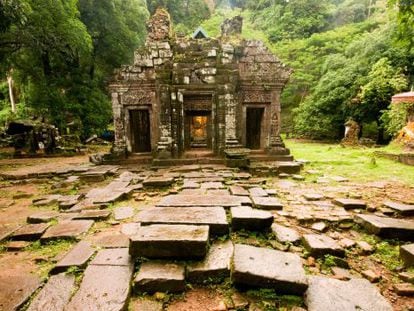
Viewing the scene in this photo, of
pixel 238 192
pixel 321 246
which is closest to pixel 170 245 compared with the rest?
pixel 321 246

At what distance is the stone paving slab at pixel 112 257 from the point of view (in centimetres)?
268

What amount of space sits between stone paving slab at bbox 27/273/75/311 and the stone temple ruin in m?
6.70

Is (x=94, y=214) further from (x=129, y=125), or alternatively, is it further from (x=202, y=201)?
(x=129, y=125)

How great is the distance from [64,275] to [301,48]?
2720 cm

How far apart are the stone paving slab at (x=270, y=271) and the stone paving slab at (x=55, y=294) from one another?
1526 millimetres

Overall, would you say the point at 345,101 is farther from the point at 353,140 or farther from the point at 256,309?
the point at 256,309

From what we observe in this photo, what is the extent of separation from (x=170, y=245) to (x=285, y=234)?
167 centimetres

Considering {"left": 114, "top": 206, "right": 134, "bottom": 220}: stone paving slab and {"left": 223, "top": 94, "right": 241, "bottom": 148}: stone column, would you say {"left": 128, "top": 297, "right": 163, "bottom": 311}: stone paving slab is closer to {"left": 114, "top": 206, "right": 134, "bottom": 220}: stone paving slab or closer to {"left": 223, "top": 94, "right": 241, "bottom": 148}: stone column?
{"left": 114, "top": 206, "right": 134, "bottom": 220}: stone paving slab

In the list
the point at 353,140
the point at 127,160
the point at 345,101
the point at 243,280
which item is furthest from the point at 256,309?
the point at 345,101

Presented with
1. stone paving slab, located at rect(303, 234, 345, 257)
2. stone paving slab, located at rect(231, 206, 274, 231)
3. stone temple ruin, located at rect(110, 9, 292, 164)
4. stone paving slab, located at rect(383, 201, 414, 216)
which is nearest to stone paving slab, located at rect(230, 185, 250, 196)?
stone paving slab, located at rect(231, 206, 274, 231)

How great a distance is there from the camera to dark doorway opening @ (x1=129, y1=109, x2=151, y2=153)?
34.0 ft

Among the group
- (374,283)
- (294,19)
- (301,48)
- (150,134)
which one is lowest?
(374,283)

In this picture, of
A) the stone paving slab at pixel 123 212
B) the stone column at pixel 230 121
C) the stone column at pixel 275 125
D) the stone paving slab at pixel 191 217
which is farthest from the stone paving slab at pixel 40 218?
the stone column at pixel 275 125

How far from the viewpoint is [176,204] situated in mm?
3955
